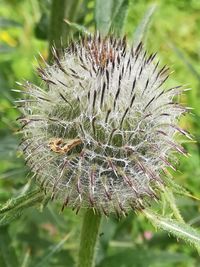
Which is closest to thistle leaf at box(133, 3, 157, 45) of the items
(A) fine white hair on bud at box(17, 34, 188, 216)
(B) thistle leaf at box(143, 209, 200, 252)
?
(A) fine white hair on bud at box(17, 34, 188, 216)

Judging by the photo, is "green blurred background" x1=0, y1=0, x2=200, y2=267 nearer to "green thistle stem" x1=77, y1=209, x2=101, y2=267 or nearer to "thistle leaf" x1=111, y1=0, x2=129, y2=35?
"thistle leaf" x1=111, y1=0, x2=129, y2=35

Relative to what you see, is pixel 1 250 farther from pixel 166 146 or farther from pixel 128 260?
pixel 166 146

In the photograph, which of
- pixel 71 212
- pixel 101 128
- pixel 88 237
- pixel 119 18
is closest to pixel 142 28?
pixel 119 18

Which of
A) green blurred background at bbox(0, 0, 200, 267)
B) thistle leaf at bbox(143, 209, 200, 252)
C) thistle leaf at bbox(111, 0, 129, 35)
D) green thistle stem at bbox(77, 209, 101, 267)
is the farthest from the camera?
green blurred background at bbox(0, 0, 200, 267)

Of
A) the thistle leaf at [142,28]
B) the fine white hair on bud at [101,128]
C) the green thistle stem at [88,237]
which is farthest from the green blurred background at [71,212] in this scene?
the green thistle stem at [88,237]

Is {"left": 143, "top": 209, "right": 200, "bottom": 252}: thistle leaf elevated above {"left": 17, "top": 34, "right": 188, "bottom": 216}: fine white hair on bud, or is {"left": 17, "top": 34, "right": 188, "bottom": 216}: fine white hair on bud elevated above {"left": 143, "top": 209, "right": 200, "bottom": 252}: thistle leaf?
{"left": 17, "top": 34, "right": 188, "bottom": 216}: fine white hair on bud

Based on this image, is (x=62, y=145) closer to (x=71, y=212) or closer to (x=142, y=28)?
(x=142, y=28)

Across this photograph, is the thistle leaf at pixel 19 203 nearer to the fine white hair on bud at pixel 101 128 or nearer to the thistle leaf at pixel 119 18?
the fine white hair on bud at pixel 101 128
